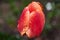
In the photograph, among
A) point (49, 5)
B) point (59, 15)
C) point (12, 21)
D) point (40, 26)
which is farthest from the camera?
point (59, 15)

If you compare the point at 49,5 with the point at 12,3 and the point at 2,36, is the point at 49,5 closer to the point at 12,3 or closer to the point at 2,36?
the point at 12,3

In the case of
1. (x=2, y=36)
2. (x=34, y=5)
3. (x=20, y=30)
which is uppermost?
(x=34, y=5)

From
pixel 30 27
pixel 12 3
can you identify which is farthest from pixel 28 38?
pixel 12 3

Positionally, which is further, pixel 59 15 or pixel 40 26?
pixel 59 15
